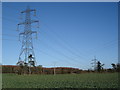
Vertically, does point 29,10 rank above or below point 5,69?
above

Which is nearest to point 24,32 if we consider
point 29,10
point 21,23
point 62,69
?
point 21,23

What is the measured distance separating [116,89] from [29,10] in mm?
18854

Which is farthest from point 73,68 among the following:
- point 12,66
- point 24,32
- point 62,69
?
point 24,32

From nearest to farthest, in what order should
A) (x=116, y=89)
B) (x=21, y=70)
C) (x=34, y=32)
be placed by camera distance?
(x=116, y=89)
(x=34, y=32)
(x=21, y=70)

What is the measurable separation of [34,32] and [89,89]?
17335 millimetres

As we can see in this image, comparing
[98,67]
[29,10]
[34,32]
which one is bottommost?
[98,67]

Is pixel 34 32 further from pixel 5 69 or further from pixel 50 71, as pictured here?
pixel 50 71

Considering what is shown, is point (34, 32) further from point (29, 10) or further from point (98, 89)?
point (98, 89)

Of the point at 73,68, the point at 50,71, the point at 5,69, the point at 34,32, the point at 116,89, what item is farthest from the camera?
the point at 73,68

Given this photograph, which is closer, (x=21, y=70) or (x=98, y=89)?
(x=98, y=89)

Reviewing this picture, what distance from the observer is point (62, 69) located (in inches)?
1917

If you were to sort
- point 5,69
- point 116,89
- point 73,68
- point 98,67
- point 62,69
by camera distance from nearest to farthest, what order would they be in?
point 116,89, point 5,69, point 62,69, point 73,68, point 98,67

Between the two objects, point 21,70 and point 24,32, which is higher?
point 24,32

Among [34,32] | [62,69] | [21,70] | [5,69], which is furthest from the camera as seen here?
[62,69]
